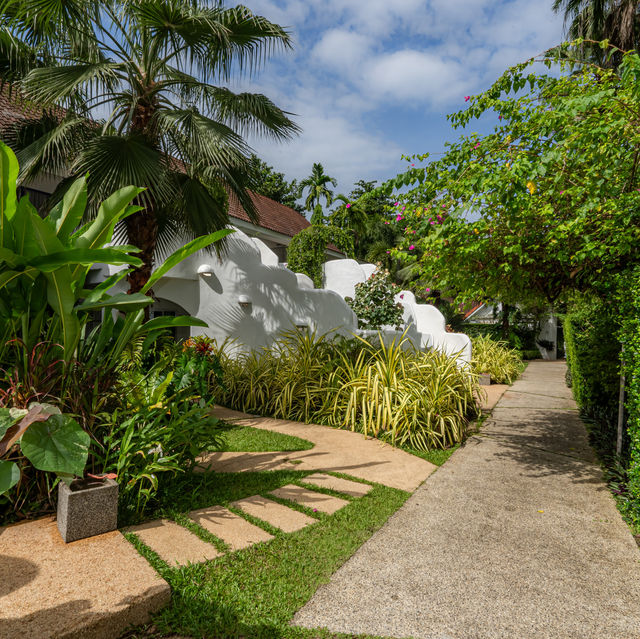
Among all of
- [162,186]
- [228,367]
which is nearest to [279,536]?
[162,186]

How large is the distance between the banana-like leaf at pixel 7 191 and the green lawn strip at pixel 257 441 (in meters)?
3.13

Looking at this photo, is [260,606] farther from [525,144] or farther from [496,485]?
[525,144]

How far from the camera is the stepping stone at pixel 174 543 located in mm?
2861

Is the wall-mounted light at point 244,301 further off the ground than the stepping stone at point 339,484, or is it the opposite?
the wall-mounted light at point 244,301

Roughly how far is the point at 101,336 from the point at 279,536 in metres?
2.20

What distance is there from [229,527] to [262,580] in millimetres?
699

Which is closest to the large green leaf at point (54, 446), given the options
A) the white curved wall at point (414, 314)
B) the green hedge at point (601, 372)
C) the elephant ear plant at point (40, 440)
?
the elephant ear plant at point (40, 440)

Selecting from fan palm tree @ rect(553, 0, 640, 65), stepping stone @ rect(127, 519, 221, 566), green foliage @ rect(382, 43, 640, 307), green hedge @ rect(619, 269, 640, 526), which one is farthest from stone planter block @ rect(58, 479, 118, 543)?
fan palm tree @ rect(553, 0, 640, 65)

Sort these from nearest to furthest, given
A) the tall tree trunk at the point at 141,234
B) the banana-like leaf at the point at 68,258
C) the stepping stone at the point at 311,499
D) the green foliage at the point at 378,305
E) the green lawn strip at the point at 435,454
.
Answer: the banana-like leaf at the point at 68,258 < the stepping stone at the point at 311,499 < the green lawn strip at the point at 435,454 < the tall tree trunk at the point at 141,234 < the green foliage at the point at 378,305

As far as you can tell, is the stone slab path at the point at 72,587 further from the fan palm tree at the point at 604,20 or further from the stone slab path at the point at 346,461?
the fan palm tree at the point at 604,20

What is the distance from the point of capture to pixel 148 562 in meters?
2.67

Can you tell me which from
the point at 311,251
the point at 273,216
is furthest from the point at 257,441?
the point at 273,216

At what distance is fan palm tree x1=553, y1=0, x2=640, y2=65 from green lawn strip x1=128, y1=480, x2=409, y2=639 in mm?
17791

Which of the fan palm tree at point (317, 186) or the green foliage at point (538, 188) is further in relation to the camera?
the fan palm tree at point (317, 186)
